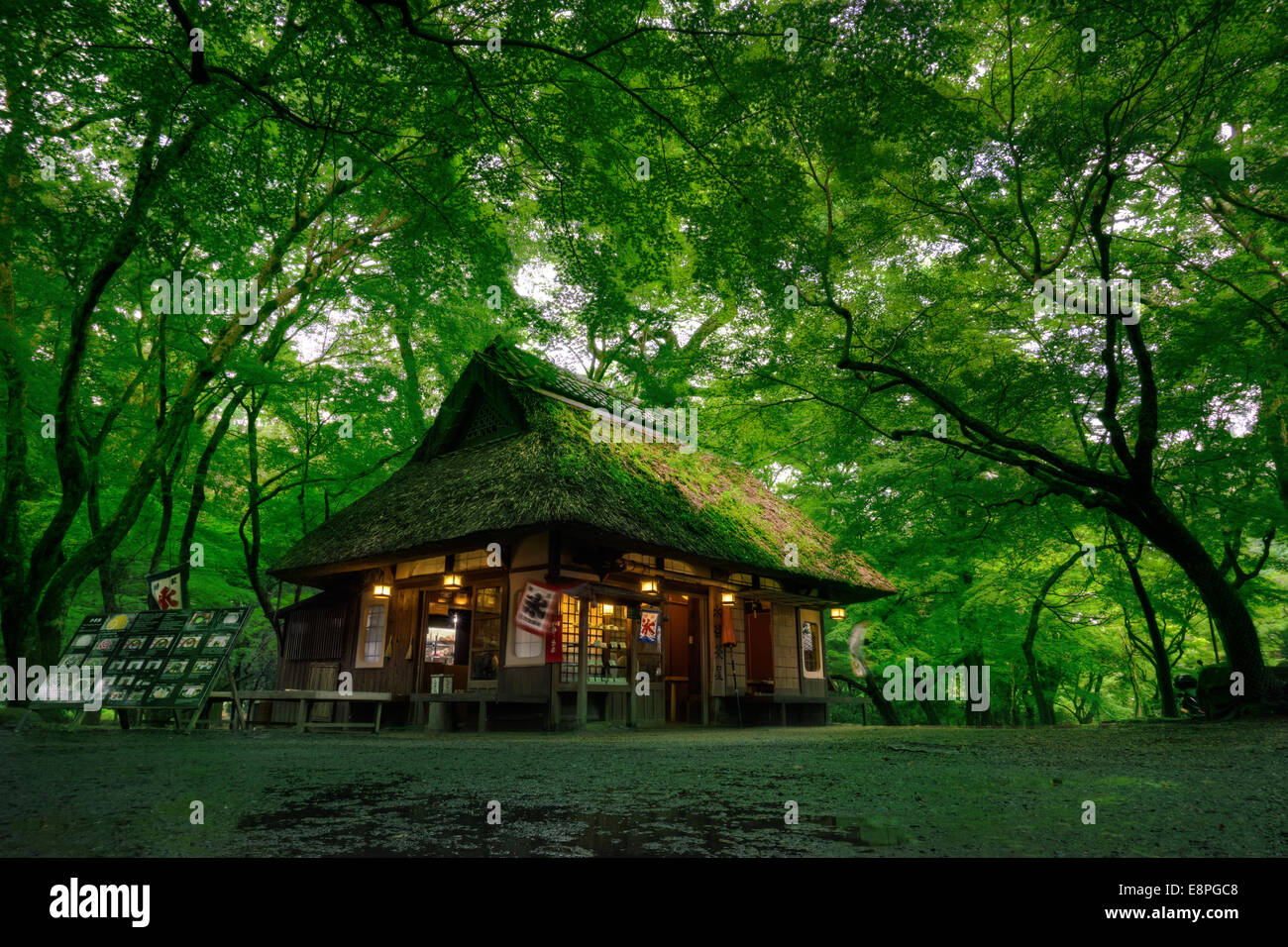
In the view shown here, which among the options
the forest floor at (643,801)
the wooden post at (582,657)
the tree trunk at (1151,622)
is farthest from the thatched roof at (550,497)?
the tree trunk at (1151,622)

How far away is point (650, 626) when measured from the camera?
456 inches

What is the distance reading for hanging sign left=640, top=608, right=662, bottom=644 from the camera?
37.6 ft

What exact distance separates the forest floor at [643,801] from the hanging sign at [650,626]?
5.66 m

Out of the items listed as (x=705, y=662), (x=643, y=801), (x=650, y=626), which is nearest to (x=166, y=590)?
(x=650, y=626)

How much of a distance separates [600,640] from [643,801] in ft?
26.7

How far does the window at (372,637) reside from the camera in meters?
12.4

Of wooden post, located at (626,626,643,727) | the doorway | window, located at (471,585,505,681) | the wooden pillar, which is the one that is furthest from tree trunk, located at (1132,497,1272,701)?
window, located at (471,585,505,681)

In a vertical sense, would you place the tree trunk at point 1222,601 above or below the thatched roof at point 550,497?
below

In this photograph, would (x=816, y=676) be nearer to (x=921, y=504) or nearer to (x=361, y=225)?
(x=921, y=504)

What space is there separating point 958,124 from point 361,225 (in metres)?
10.1

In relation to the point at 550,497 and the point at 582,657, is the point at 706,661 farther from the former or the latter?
the point at 550,497

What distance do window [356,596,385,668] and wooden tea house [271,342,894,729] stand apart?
0.13 feet

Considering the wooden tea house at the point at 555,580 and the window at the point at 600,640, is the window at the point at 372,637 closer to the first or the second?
the wooden tea house at the point at 555,580

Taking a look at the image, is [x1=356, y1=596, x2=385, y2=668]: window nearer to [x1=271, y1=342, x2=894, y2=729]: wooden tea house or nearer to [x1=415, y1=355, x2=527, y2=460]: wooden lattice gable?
[x1=271, y1=342, x2=894, y2=729]: wooden tea house
